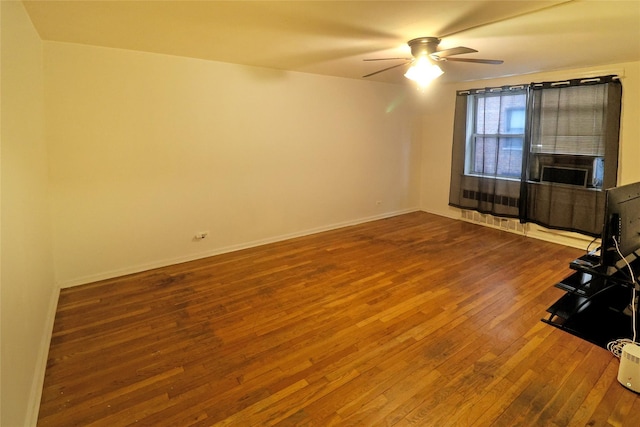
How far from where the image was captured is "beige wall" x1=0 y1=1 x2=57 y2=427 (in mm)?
1645

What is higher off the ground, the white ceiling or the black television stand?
the white ceiling

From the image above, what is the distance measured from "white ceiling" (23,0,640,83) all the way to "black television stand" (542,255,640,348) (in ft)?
5.96

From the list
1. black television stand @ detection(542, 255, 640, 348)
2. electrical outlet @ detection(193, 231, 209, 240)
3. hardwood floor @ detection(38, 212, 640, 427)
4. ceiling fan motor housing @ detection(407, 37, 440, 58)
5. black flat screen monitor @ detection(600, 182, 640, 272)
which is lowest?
hardwood floor @ detection(38, 212, 640, 427)

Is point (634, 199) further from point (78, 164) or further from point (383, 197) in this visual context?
point (78, 164)

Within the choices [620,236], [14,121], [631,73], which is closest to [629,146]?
[631,73]

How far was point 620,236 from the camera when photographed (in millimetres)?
2342

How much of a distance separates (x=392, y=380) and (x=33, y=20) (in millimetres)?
3604

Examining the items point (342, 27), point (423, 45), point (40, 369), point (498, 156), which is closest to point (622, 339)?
point (423, 45)

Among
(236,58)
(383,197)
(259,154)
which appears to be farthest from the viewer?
(383,197)

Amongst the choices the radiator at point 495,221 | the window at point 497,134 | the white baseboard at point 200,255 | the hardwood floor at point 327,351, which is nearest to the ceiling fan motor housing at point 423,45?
the hardwood floor at point 327,351

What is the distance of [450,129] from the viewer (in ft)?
19.5

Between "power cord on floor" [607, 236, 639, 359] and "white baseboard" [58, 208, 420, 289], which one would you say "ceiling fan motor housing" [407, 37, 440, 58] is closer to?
"power cord on floor" [607, 236, 639, 359]

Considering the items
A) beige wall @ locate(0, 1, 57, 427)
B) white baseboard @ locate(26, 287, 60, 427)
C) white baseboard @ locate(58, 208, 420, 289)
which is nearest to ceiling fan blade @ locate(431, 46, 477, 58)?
beige wall @ locate(0, 1, 57, 427)

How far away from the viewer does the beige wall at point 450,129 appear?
13.1 feet
